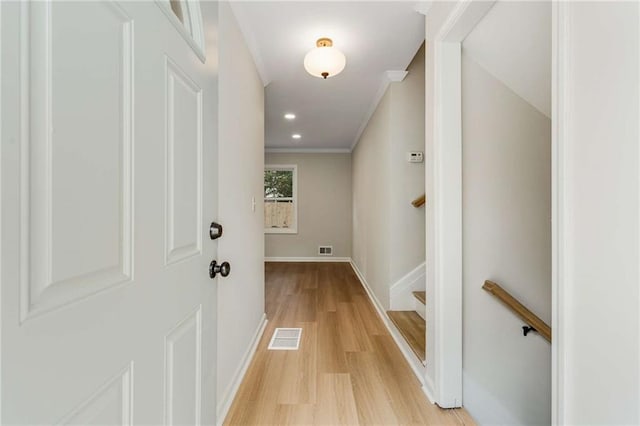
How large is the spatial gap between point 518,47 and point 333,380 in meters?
2.12

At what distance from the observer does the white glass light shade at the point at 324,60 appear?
81.2 inches

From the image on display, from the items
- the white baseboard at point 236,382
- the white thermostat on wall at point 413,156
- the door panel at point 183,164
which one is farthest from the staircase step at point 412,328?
the door panel at point 183,164

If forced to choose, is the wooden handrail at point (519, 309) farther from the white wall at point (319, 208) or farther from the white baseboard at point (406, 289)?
the white wall at point (319, 208)

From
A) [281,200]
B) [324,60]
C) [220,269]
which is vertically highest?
[324,60]

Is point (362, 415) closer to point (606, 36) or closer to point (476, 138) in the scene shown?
point (476, 138)

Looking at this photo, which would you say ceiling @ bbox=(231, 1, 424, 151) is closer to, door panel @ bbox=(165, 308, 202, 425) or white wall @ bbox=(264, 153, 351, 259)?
door panel @ bbox=(165, 308, 202, 425)

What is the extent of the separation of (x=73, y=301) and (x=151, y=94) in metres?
0.46

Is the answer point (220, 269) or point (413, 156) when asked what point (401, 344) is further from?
point (220, 269)

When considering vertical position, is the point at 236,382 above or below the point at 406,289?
below

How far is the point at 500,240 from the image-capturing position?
66.9 inches

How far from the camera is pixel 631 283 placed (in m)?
0.64

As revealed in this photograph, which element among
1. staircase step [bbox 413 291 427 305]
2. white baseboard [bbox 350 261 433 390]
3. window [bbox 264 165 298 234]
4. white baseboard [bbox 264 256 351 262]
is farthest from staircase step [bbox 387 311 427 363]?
window [bbox 264 165 298 234]

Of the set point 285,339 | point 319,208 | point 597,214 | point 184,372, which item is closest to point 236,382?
point 285,339

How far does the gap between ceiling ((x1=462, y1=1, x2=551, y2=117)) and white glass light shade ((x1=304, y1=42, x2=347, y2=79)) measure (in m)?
0.81
